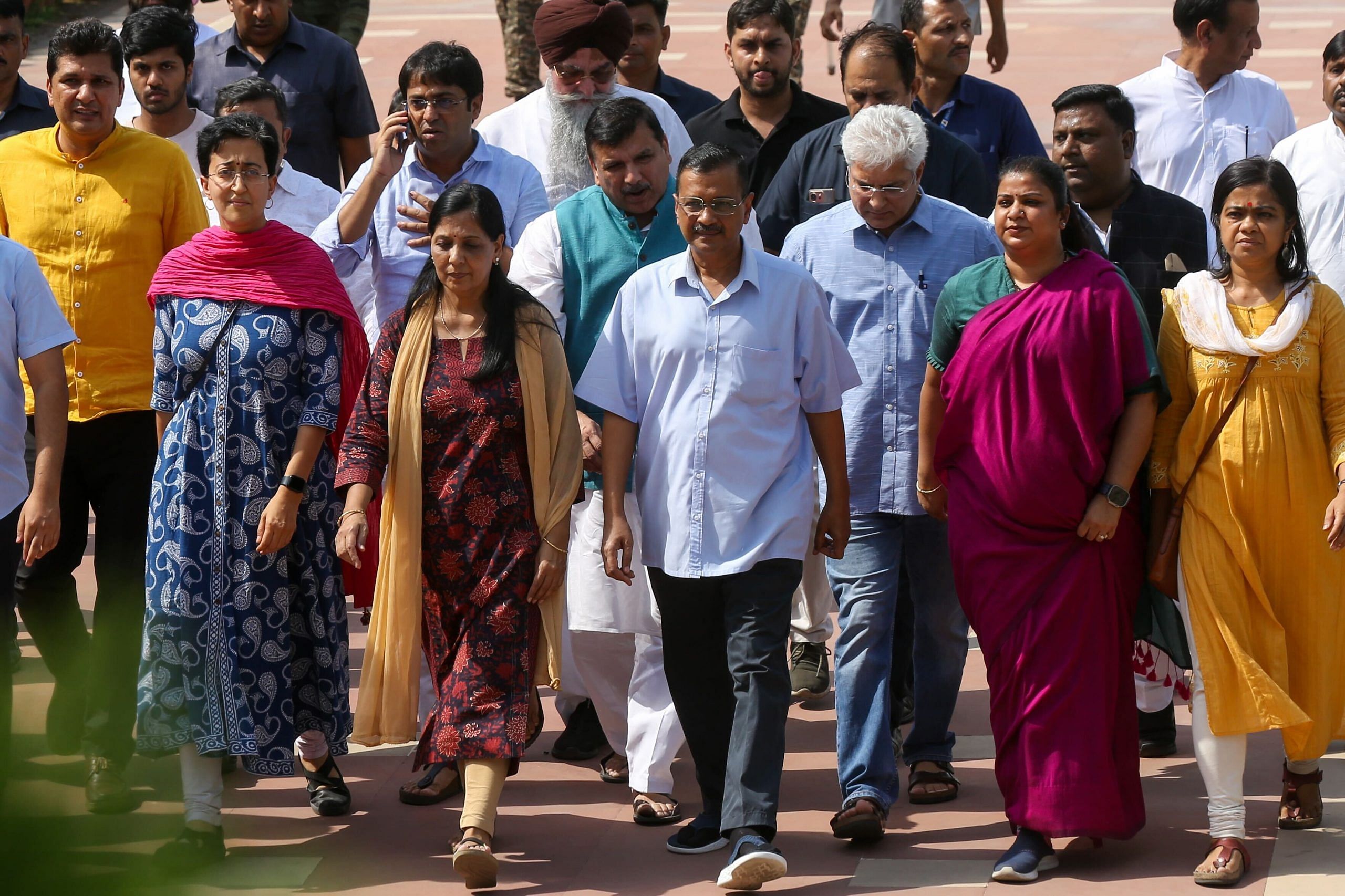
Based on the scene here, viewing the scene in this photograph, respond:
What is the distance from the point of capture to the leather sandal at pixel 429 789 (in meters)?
5.11

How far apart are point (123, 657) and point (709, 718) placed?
164 cm

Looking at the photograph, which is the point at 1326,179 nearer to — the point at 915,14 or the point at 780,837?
the point at 915,14

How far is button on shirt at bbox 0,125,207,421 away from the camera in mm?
5109

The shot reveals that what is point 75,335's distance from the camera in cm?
488

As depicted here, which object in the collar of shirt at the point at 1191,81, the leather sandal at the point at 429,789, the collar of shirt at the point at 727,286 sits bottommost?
the leather sandal at the point at 429,789

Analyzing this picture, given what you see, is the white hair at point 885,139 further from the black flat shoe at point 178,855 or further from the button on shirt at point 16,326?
the black flat shoe at point 178,855

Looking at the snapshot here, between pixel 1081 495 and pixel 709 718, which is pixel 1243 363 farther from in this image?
pixel 709 718

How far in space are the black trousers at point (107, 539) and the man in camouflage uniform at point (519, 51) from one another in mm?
7026

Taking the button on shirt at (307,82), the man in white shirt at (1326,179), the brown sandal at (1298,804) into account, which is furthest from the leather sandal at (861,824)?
the button on shirt at (307,82)

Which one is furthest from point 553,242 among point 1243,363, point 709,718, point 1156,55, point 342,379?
point 1156,55

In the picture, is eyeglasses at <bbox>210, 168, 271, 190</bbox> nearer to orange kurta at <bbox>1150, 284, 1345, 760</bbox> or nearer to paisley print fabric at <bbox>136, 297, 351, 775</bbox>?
paisley print fabric at <bbox>136, 297, 351, 775</bbox>

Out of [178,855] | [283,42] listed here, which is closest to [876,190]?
[283,42]

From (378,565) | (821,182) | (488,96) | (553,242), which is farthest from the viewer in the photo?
(488,96)

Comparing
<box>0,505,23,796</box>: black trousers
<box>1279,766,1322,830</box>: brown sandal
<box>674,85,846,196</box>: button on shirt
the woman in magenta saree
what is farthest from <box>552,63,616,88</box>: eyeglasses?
<box>1279,766,1322,830</box>: brown sandal
